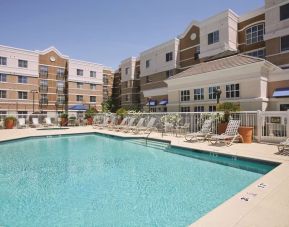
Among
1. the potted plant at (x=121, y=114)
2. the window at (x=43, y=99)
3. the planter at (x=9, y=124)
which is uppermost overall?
the window at (x=43, y=99)

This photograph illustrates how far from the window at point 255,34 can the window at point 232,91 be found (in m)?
13.0

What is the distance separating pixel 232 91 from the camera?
17.2 metres

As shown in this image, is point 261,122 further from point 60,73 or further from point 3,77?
point 60,73

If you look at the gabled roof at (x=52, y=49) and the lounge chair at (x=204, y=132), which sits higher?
the gabled roof at (x=52, y=49)

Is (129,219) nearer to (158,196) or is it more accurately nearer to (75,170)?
(158,196)

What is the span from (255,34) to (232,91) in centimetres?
→ 1402

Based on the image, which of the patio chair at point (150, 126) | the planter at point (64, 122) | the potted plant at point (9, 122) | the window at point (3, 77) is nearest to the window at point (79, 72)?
the window at point (3, 77)

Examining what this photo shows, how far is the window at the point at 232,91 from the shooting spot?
1689 cm

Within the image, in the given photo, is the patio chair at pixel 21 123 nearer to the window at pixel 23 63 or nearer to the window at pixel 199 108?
the window at pixel 23 63

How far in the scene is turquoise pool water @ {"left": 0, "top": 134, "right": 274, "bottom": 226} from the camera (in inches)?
176

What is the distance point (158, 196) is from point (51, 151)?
827cm

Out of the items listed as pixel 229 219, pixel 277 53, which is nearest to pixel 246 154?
pixel 229 219

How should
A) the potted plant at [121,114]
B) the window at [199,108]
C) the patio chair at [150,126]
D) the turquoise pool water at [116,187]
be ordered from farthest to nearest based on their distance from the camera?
the potted plant at [121,114], the window at [199,108], the patio chair at [150,126], the turquoise pool water at [116,187]

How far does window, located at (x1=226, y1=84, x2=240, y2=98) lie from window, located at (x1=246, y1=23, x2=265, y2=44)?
42.7 feet
